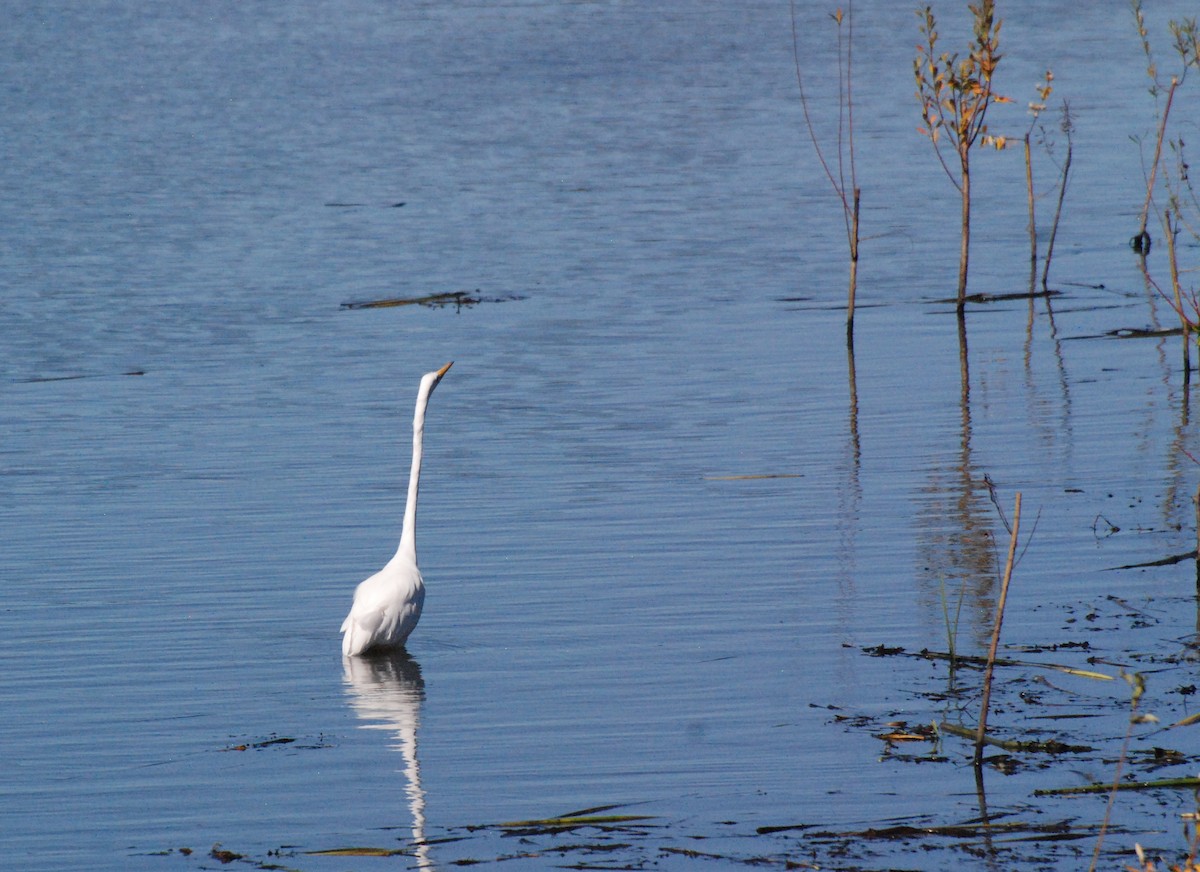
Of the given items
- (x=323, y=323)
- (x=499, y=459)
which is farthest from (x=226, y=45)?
(x=499, y=459)

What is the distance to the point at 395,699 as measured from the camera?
782 centimetres

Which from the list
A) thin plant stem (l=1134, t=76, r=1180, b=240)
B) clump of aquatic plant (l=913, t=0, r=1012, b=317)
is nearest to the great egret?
thin plant stem (l=1134, t=76, r=1180, b=240)

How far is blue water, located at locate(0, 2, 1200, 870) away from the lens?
6.80m

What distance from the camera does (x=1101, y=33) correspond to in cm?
4347

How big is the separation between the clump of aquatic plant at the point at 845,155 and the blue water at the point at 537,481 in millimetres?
460

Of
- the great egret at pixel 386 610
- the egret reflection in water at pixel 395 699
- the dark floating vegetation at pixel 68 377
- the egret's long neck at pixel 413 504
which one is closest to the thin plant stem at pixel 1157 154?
the egret's long neck at pixel 413 504

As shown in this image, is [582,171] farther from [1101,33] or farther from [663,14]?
[663,14]

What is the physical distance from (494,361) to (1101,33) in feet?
104

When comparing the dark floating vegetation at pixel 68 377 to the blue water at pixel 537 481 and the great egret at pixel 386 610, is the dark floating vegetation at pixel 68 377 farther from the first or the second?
the great egret at pixel 386 610

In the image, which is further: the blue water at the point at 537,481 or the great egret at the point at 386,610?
the great egret at the point at 386,610

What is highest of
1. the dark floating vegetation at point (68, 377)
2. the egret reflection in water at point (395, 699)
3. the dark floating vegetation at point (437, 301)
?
the dark floating vegetation at point (437, 301)

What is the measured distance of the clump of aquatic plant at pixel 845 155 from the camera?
14.2 meters

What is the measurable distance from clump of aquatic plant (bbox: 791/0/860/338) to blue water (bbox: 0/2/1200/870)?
0.46m

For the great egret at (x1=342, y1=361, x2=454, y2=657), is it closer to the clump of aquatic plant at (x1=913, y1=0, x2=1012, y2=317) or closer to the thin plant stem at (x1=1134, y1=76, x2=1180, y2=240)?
the thin plant stem at (x1=1134, y1=76, x2=1180, y2=240)
